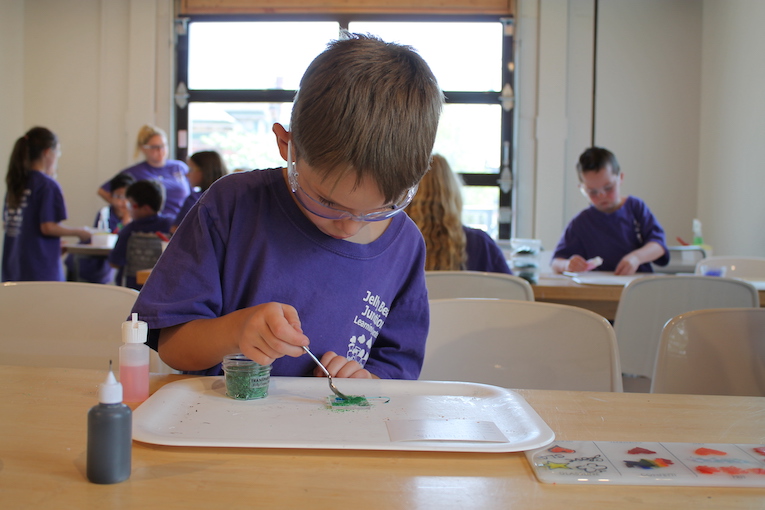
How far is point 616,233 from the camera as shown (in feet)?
12.4

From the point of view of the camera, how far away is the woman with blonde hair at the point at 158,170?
5.18 meters

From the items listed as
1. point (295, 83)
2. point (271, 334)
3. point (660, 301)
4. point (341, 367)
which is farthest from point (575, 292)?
point (295, 83)

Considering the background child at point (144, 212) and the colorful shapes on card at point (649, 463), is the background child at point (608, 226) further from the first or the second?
the colorful shapes on card at point (649, 463)

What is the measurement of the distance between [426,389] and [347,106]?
1.43 ft

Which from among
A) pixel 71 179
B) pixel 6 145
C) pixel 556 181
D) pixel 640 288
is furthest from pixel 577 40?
pixel 6 145

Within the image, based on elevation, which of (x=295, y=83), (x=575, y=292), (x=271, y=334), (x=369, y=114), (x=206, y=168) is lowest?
(x=575, y=292)

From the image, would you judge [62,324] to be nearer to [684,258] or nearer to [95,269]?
[95,269]

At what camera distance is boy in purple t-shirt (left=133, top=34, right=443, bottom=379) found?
34.5 inches

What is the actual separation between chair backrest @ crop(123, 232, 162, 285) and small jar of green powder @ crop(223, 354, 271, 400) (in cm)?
295

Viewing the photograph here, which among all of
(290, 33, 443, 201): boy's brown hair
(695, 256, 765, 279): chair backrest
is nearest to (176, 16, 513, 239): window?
(695, 256, 765, 279): chair backrest

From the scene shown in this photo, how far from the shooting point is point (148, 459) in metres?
0.73

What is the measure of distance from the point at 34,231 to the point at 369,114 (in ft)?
12.6

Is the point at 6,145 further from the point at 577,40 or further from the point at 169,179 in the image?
the point at 577,40

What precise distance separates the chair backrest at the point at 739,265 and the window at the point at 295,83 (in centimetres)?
249
